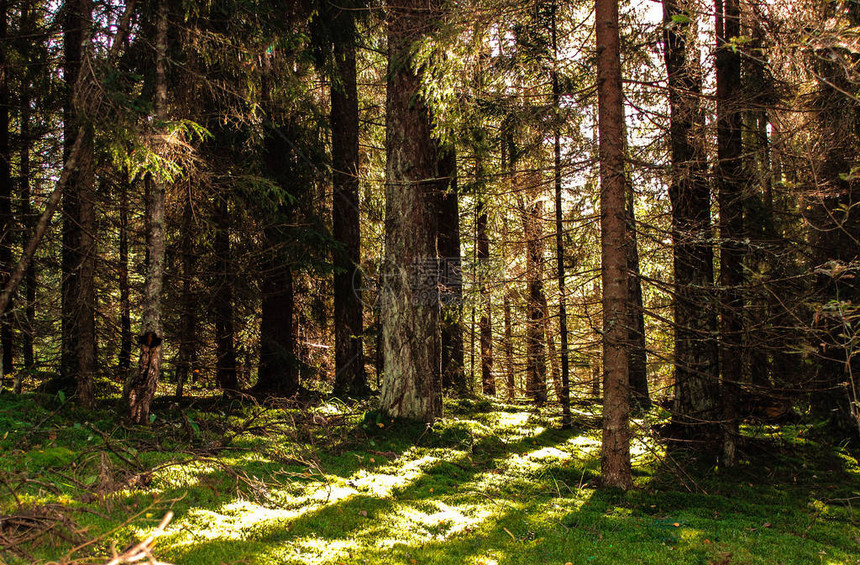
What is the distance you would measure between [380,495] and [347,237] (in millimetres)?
7688

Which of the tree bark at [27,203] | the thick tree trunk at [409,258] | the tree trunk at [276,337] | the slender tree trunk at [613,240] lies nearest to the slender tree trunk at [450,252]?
the thick tree trunk at [409,258]

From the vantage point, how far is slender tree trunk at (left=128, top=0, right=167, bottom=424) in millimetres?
7801

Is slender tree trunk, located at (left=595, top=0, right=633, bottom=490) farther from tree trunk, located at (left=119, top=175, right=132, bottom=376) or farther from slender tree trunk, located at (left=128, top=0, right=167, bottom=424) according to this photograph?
tree trunk, located at (left=119, top=175, right=132, bottom=376)

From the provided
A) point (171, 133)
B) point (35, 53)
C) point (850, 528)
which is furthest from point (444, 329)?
point (35, 53)

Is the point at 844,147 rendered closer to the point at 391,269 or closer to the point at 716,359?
the point at 716,359

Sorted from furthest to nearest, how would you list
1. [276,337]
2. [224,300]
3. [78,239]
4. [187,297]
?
[276,337], [224,300], [187,297], [78,239]

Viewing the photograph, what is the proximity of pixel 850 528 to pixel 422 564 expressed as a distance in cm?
532

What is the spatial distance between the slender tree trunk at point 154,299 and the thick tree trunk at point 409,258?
144 inches

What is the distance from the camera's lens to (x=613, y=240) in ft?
21.9

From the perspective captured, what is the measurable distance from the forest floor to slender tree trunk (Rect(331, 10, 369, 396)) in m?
2.32

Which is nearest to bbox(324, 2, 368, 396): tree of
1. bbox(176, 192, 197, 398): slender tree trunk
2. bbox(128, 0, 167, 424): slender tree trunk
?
bbox(176, 192, 197, 398): slender tree trunk

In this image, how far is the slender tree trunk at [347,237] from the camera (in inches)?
476

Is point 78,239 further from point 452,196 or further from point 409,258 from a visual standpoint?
point 452,196

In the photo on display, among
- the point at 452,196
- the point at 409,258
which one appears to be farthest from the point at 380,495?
the point at 452,196
